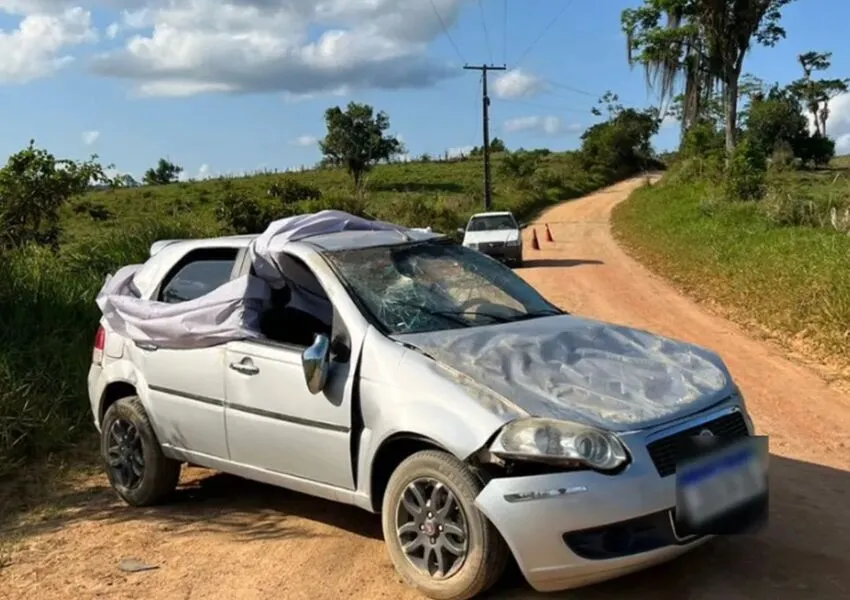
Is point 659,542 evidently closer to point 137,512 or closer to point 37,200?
point 137,512

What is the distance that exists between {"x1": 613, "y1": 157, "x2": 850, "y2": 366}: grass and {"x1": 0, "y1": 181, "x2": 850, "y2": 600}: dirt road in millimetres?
3528

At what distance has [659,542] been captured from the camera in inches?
154

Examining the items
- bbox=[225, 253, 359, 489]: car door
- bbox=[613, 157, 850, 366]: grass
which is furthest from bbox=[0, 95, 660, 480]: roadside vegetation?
bbox=[613, 157, 850, 366]: grass

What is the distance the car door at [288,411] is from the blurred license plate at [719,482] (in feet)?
5.24

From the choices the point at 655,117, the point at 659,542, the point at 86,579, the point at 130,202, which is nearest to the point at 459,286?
the point at 659,542

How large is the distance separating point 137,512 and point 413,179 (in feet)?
212

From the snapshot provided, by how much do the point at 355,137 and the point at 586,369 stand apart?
200 ft

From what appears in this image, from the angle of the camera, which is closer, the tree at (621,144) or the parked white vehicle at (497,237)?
the parked white vehicle at (497,237)

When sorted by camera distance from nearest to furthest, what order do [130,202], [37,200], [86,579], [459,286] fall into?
[86,579] → [459,286] → [37,200] → [130,202]

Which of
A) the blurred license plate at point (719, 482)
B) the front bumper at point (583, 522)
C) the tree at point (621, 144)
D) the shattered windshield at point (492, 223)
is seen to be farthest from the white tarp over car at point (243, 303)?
the tree at point (621, 144)

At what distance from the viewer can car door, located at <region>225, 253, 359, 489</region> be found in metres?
4.70

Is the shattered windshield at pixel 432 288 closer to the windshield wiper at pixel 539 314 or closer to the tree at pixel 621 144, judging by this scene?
the windshield wiper at pixel 539 314

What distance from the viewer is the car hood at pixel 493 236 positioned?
73.5 ft

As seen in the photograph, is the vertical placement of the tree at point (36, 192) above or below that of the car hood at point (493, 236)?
above
